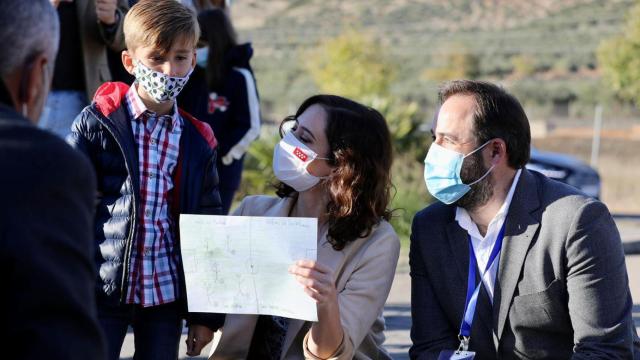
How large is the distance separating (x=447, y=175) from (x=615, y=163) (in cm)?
2581

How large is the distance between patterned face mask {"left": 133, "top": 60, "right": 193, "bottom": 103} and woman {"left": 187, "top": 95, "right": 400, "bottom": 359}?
1.59 feet

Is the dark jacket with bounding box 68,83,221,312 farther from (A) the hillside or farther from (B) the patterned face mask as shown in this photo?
(A) the hillside

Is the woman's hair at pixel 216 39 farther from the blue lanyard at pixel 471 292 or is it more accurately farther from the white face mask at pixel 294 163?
the blue lanyard at pixel 471 292

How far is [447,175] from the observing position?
3855mm

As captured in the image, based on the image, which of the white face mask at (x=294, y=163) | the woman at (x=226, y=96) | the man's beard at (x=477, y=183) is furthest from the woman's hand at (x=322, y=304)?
the woman at (x=226, y=96)

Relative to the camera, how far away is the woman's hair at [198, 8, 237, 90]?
19.5ft

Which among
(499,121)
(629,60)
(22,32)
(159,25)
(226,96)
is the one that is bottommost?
(629,60)

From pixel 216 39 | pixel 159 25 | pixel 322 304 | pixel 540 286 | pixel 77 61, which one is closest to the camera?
pixel 322 304

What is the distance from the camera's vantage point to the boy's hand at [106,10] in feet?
15.3

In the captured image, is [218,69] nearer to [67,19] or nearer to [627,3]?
[67,19]

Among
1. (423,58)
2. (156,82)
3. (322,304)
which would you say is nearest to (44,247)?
(322,304)

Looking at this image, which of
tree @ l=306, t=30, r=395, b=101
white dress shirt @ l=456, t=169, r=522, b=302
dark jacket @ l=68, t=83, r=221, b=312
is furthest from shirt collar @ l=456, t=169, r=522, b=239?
tree @ l=306, t=30, r=395, b=101

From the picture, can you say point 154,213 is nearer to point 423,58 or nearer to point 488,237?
point 488,237

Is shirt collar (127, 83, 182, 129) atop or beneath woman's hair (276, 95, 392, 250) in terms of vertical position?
atop
